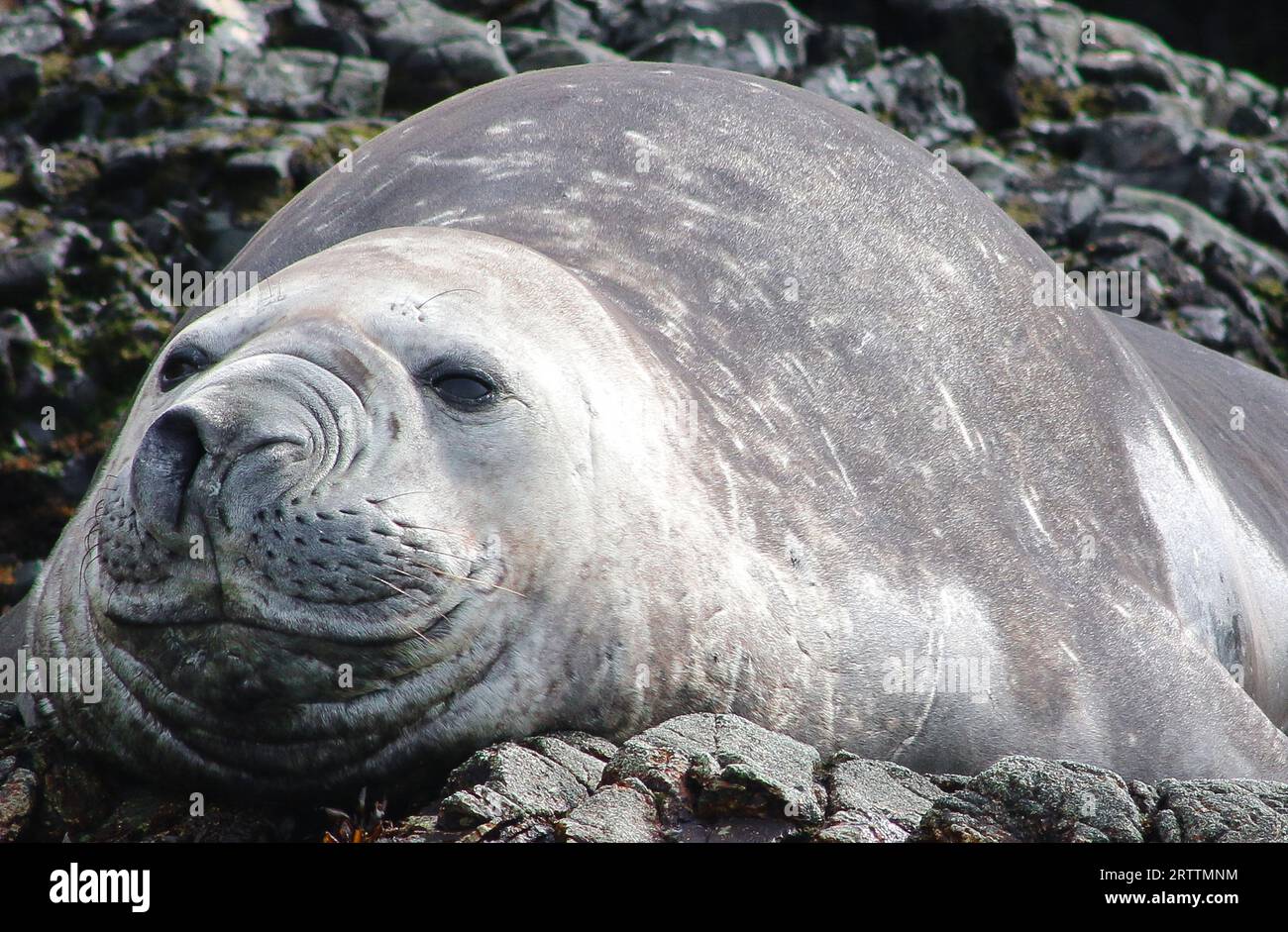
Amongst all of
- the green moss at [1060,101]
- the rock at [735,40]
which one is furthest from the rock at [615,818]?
the green moss at [1060,101]

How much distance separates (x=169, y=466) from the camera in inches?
110

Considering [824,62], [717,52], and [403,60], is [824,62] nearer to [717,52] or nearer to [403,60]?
[717,52]

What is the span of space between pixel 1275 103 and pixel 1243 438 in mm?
9155

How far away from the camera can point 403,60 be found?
981cm

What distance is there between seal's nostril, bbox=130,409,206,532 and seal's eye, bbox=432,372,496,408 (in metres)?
0.45

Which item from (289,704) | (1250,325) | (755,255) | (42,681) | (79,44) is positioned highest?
(755,255)

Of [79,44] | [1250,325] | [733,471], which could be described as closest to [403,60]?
[79,44]

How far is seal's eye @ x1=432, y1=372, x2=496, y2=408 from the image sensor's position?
118 inches

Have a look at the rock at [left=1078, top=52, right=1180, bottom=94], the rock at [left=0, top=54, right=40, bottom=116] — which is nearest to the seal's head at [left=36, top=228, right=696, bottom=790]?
the rock at [left=0, top=54, right=40, bottom=116]

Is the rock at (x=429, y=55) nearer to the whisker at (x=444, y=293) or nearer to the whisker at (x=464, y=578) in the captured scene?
the whisker at (x=444, y=293)

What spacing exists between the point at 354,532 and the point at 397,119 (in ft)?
22.9

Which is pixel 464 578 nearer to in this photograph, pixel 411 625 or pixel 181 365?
pixel 411 625

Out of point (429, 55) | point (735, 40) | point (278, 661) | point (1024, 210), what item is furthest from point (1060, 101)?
point (278, 661)

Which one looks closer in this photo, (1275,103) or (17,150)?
(17,150)
